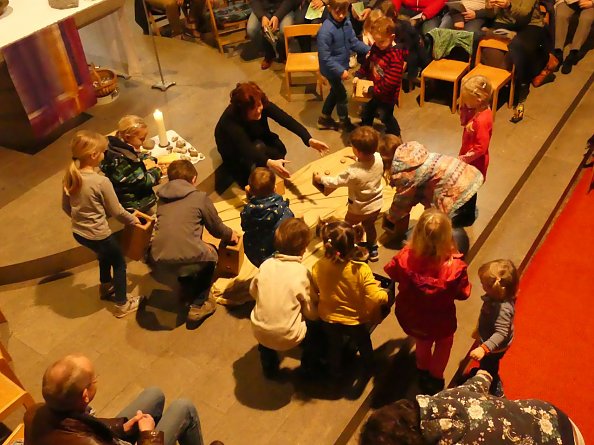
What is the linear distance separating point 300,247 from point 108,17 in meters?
4.25

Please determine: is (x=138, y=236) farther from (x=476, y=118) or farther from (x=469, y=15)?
(x=469, y=15)

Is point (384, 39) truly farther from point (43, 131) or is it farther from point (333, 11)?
point (43, 131)

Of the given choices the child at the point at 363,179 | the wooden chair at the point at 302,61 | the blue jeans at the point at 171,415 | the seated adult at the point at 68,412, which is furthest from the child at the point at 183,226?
the wooden chair at the point at 302,61

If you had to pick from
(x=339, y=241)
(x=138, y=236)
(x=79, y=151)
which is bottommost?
(x=138, y=236)

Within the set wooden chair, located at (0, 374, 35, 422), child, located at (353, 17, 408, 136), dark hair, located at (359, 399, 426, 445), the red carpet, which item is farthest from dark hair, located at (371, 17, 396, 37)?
wooden chair, located at (0, 374, 35, 422)

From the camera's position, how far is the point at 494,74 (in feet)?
19.8

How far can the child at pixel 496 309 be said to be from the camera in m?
3.05

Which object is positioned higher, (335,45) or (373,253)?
(335,45)

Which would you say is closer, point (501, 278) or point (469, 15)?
point (501, 278)

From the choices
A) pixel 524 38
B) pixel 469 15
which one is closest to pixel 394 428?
pixel 524 38

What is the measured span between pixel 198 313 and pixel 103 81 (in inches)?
118

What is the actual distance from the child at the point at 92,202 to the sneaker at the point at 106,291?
0.22 metres

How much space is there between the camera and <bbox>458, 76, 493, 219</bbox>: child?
13.7ft

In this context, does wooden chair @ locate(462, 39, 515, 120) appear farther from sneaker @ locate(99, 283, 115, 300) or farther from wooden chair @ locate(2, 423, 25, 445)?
wooden chair @ locate(2, 423, 25, 445)
